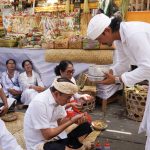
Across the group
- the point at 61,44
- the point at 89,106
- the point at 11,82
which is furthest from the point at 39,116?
the point at 61,44

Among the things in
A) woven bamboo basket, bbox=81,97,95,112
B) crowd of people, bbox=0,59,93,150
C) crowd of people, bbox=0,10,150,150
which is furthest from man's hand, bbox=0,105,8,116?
crowd of people, bbox=0,10,150,150

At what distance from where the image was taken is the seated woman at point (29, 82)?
5.14 meters

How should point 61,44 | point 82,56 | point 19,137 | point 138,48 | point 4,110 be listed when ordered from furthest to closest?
point 61,44 < point 82,56 < point 4,110 < point 19,137 < point 138,48

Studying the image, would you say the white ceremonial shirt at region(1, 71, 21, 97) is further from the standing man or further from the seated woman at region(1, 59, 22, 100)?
the standing man

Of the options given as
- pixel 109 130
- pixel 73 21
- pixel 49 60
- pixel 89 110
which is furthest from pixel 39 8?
pixel 109 130

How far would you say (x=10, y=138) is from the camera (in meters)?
1.99

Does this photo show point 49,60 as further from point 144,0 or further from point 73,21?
point 144,0

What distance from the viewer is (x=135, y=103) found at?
4492 millimetres

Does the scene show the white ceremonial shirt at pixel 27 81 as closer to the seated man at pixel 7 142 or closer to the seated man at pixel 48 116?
the seated man at pixel 48 116

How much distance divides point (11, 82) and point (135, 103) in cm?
218

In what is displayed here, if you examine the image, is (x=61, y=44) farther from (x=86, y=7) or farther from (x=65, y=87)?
(x=65, y=87)

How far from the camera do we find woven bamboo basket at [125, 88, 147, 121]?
4.43 metres

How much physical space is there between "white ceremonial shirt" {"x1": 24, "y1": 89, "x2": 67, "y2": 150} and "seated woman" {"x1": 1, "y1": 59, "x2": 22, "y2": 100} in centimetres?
273

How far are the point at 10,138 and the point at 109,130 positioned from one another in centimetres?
234
